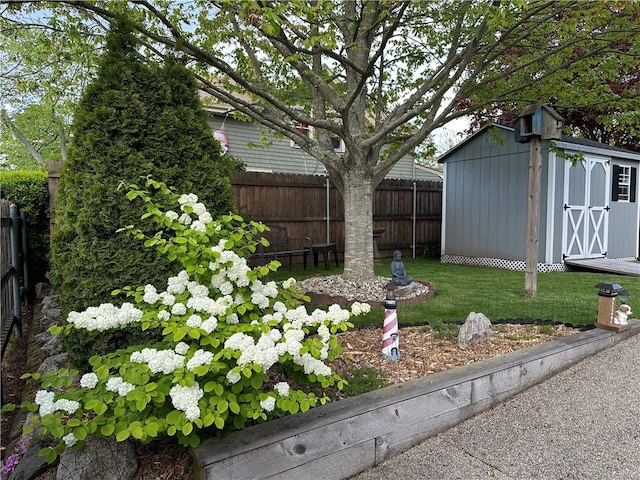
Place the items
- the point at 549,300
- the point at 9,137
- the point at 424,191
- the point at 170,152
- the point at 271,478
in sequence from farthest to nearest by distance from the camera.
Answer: the point at 9,137
the point at 424,191
the point at 549,300
the point at 170,152
the point at 271,478

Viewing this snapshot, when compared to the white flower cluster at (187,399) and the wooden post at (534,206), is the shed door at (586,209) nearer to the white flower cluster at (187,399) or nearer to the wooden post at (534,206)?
the wooden post at (534,206)

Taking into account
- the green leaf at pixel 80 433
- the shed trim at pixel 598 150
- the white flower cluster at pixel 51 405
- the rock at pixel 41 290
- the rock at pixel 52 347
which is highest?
the shed trim at pixel 598 150

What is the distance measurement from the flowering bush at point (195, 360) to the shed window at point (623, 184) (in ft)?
30.5

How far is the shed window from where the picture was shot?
8914 mm

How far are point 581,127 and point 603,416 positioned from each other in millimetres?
11625

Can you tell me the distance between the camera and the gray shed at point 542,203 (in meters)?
7.85

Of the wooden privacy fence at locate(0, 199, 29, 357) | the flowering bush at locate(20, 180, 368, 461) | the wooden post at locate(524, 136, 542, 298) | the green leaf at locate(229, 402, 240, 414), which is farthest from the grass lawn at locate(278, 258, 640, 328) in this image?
the wooden privacy fence at locate(0, 199, 29, 357)

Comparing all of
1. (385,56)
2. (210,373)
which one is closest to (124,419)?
(210,373)

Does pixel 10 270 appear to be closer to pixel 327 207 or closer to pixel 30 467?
pixel 30 467

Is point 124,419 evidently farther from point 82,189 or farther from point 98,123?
point 98,123

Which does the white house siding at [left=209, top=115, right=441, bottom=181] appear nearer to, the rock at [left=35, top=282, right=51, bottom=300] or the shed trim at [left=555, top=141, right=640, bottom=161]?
the shed trim at [left=555, top=141, right=640, bottom=161]

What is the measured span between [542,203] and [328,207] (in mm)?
4062

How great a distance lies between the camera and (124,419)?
5.38 ft

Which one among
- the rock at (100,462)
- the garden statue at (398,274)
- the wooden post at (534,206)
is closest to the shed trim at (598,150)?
the wooden post at (534,206)
